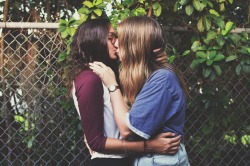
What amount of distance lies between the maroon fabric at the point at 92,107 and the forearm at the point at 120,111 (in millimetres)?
62

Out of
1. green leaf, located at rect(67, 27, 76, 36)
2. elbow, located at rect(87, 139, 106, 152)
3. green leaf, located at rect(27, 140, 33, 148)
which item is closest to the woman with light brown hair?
elbow, located at rect(87, 139, 106, 152)

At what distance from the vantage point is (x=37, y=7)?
3.65m

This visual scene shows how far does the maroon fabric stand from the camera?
6.35 feet

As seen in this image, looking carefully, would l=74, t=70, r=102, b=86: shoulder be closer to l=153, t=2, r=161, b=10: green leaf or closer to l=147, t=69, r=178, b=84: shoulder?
l=147, t=69, r=178, b=84: shoulder

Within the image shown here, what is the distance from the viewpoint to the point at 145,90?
187 cm

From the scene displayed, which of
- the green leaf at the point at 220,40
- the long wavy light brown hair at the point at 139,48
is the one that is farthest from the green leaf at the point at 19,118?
the green leaf at the point at 220,40

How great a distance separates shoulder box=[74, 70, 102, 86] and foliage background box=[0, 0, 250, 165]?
71 centimetres

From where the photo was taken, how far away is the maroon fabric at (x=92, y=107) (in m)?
1.93

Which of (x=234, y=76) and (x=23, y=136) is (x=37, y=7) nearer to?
(x=23, y=136)

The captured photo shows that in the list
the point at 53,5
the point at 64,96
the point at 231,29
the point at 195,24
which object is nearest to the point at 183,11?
the point at 195,24

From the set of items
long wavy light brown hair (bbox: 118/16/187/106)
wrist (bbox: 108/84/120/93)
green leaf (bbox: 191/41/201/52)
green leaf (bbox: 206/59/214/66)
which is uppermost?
long wavy light brown hair (bbox: 118/16/187/106)

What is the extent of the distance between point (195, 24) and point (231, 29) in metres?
0.30

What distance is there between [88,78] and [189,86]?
4.76 feet

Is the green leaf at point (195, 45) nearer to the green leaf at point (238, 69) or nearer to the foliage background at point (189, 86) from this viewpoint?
the foliage background at point (189, 86)
